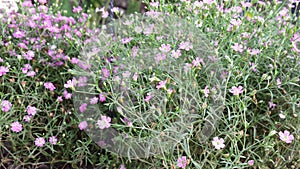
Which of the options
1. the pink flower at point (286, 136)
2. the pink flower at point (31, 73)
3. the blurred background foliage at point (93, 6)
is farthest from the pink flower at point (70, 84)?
the blurred background foliage at point (93, 6)

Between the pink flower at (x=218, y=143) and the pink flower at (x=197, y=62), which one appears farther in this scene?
the pink flower at (x=197, y=62)

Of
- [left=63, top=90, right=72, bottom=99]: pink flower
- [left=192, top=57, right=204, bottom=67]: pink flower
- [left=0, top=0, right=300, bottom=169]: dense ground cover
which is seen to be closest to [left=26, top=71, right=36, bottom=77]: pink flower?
[left=0, top=0, right=300, bottom=169]: dense ground cover

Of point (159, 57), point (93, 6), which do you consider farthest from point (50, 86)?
point (93, 6)

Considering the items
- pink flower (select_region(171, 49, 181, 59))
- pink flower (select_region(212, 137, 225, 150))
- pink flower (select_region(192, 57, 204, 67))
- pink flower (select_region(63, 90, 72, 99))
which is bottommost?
pink flower (select_region(212, 137, 225, 150))

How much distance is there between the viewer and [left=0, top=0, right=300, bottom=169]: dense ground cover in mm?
1314

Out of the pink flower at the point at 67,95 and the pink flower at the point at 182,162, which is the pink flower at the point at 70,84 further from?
the pink flower at the point at 182,162

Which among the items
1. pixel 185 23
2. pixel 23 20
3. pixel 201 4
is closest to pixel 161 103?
pixel 185 23

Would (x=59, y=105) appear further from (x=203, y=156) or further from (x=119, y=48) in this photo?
(x=203, y=156)

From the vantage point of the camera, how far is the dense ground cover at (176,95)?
131 centimetres

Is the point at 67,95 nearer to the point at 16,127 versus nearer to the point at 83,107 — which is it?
the point at 83,107

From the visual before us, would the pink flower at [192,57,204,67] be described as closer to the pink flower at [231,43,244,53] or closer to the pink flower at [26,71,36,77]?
the pink flower at [231,43,244,53]

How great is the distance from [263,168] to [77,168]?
2.14ft

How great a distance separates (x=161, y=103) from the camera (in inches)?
51.0

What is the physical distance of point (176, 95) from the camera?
135cm
